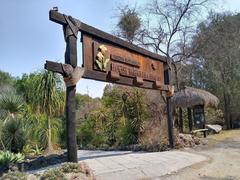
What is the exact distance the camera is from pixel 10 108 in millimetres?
17000

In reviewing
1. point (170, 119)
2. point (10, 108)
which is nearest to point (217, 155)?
point (170, 119)

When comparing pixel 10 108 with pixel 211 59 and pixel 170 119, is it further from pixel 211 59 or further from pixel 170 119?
pixel 211 59

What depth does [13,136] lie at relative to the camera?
49.6 ft

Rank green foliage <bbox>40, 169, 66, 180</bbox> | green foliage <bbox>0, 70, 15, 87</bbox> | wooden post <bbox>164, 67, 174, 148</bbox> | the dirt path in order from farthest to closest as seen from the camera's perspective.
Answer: green foliage <bbox>0, 70, 15, 87</bbox>
wooden post <bbox>164, 67, 174, 148</bbox>
the dirt path
green foliage <bbox>40, 169, 66, 180</bbox>

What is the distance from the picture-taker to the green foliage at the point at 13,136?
1497cm

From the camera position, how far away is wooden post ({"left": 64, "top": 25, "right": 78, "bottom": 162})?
770 cm

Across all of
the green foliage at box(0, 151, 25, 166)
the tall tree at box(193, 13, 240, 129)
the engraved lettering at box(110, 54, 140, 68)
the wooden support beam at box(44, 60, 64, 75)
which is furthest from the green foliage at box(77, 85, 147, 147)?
the tall tree at box(193, 13, 240, 129)

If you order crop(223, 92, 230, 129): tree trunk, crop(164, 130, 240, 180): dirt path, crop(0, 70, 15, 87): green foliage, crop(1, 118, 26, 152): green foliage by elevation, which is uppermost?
crop(0, 70, 15, 87): green foliage

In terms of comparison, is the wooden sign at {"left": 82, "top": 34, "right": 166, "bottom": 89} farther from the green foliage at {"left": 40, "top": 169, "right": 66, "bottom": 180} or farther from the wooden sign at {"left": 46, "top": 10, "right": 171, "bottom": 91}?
the green foliage at {"left": 40, "top": 169, "right": 66, "bottom": 180}

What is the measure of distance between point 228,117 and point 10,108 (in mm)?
16048

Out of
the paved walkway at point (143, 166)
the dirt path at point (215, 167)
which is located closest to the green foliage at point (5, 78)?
the dirt path at point (215, 167)

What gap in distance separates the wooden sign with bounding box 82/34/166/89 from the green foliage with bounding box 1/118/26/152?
649cm

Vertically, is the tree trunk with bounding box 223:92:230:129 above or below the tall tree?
below

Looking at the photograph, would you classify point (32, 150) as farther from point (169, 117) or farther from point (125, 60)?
point (125, 60)
